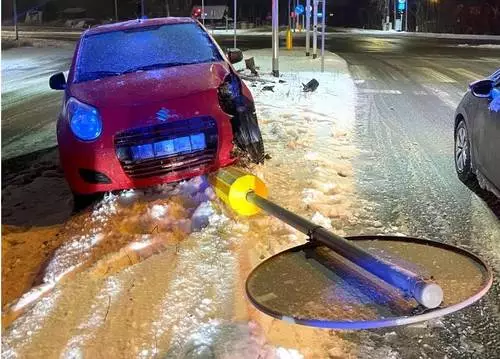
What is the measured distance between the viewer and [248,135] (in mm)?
5898

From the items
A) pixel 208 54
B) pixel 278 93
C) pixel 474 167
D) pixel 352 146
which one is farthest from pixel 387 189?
pixel 278 93

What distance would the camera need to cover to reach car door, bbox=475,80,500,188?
5.02m

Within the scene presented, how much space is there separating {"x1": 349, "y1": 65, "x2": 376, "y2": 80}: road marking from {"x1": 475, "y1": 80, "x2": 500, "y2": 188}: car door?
444 inches

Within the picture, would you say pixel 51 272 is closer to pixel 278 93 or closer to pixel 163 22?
pixel 163 22

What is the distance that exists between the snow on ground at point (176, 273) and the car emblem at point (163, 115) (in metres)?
0.71

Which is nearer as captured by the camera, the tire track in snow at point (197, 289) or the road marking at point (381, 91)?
the tire track in snow at point (197, 289)

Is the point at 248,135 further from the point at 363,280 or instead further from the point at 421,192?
the point at 363,280

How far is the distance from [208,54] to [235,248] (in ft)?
9.44

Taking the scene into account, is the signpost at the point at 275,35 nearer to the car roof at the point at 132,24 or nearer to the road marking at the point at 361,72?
the road marking at the point at 361,72

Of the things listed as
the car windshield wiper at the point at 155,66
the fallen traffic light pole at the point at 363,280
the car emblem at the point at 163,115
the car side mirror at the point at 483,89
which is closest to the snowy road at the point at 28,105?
the car windshield wiper at the point at 155,66

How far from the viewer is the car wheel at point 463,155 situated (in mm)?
6195

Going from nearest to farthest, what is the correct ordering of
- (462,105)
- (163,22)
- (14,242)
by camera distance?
(14,242) → (462,105) → (163,22)

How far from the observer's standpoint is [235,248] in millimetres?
4637

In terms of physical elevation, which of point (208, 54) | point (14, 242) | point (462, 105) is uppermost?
point (208, 54)
